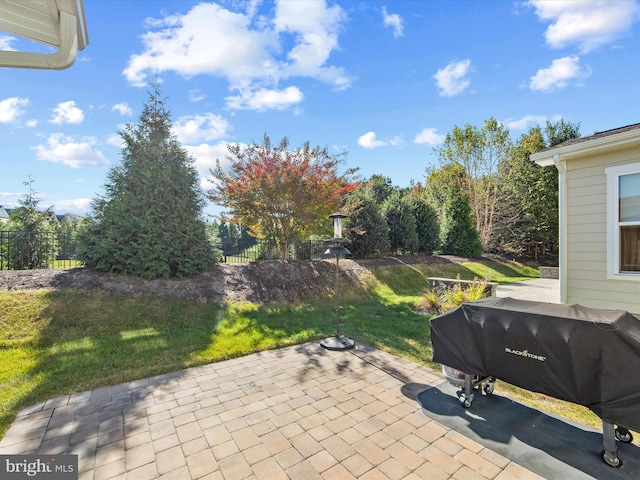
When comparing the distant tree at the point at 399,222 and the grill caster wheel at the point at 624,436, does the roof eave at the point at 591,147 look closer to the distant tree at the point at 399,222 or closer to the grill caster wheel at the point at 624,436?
the grill caster wheel at the point at 624,436

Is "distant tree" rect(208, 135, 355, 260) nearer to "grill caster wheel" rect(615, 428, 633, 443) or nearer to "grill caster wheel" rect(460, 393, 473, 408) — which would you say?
"grill caster wheel" rect(460, 393, 473, 408)

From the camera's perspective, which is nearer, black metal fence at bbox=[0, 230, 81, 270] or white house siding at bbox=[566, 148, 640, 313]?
white house siding at bbox=[566, 148, 640, 313]

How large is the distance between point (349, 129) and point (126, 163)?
7.47 metres

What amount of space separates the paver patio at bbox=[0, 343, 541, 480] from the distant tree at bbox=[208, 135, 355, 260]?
6.18 m

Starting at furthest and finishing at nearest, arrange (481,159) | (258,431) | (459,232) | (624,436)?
(481,159) → (459,232) → (258,431) → (624,436)

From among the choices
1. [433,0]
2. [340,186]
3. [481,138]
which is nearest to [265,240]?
[340,186]

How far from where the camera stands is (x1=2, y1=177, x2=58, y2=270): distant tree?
6.76 m

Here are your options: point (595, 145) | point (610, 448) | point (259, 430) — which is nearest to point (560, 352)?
point (610, 448)

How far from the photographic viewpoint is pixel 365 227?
11.8m

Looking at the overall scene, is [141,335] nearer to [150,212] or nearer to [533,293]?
[150,212]

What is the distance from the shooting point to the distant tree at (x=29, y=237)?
6.76 meters

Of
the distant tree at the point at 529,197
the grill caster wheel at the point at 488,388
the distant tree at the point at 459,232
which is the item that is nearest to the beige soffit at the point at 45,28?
the grill caster wheel at the point at 488,388

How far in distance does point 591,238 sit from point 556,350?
4391 mm

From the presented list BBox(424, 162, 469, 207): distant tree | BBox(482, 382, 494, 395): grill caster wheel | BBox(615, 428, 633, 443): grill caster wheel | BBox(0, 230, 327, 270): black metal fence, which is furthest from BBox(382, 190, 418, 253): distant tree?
BBox(0, 230, 327, 270): black metal fence
